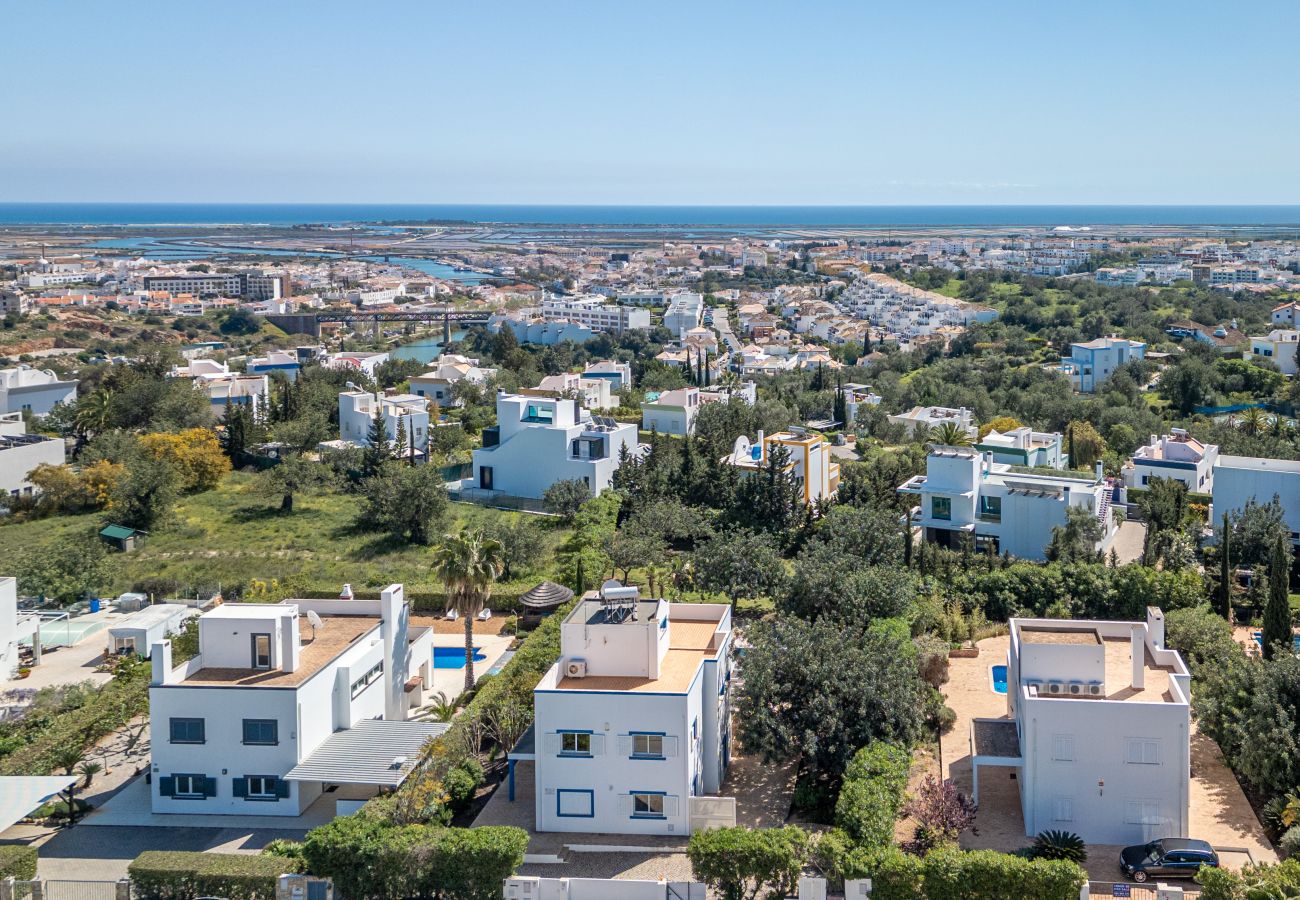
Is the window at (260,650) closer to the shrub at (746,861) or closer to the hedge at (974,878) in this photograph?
the shrub at (746,861)

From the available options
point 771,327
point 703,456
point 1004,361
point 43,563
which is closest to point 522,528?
point 703,456

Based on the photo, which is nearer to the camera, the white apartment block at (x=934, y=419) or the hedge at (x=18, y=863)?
the hedge at (x=18, y=863)

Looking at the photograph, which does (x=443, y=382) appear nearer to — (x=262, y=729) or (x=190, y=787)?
(x=190, y=787)

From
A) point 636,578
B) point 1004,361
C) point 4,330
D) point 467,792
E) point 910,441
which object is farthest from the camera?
point 4,330

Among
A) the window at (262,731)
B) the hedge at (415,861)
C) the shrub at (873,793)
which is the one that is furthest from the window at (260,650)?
the shrub at (873,793)

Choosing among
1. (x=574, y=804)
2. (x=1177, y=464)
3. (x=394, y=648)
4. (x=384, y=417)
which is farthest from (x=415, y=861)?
(x=384, y=417)

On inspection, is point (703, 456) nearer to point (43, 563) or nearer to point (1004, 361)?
point (43, 563)
